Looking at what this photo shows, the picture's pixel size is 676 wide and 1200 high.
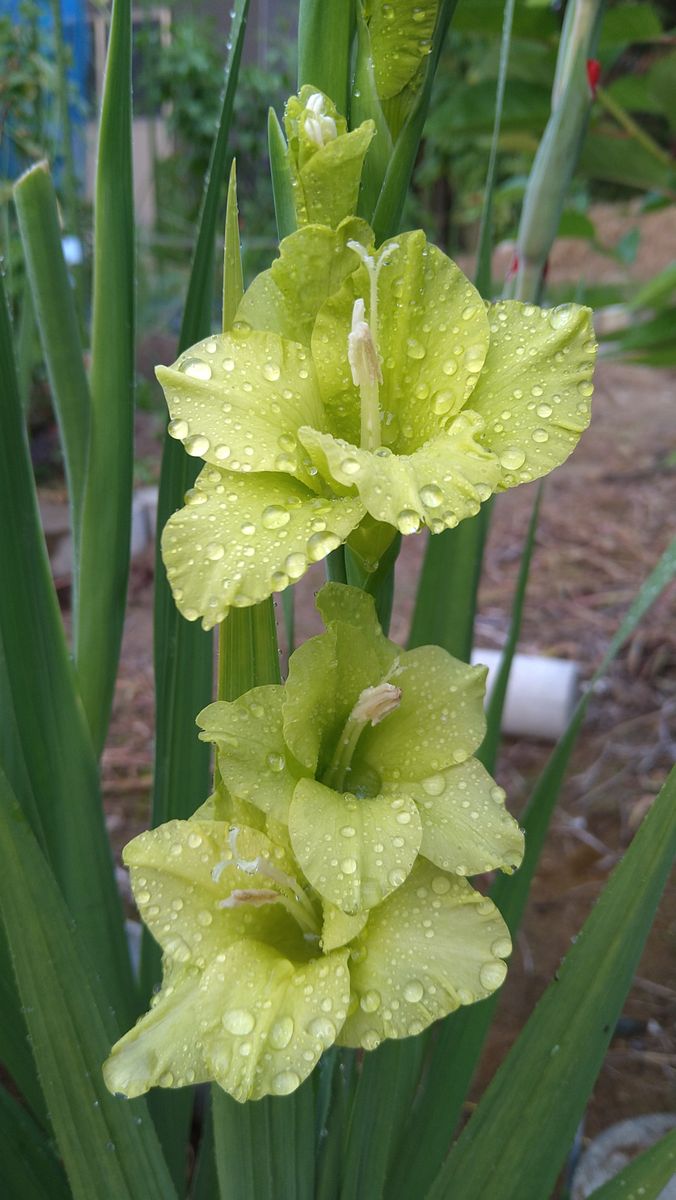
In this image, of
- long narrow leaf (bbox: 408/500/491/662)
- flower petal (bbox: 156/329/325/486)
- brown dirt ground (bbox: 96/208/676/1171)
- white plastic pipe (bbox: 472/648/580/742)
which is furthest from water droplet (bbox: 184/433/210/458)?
white plastic pipe (bbox: 472/648/580/742)

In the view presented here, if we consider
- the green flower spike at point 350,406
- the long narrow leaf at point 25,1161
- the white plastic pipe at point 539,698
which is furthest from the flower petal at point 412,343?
the white plastic pipe at point 539,698

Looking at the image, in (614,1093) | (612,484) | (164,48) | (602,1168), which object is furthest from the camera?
(164,48)

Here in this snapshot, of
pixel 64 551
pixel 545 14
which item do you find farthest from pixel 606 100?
pixel 64 551

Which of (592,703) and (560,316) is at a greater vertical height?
(560,316)

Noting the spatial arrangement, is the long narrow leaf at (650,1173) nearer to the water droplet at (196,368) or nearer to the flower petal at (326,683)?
the flower petal at (326,683)

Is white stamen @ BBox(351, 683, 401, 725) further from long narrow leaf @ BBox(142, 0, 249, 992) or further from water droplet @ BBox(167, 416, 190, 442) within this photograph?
long narrow leaf @ BBox(142, 0, 249, 992)

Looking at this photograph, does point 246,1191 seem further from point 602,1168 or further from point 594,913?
point 602,1168

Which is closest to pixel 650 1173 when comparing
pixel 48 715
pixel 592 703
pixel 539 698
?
pixel 48 715

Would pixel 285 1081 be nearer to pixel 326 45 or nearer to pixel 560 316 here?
pixel 560 316
